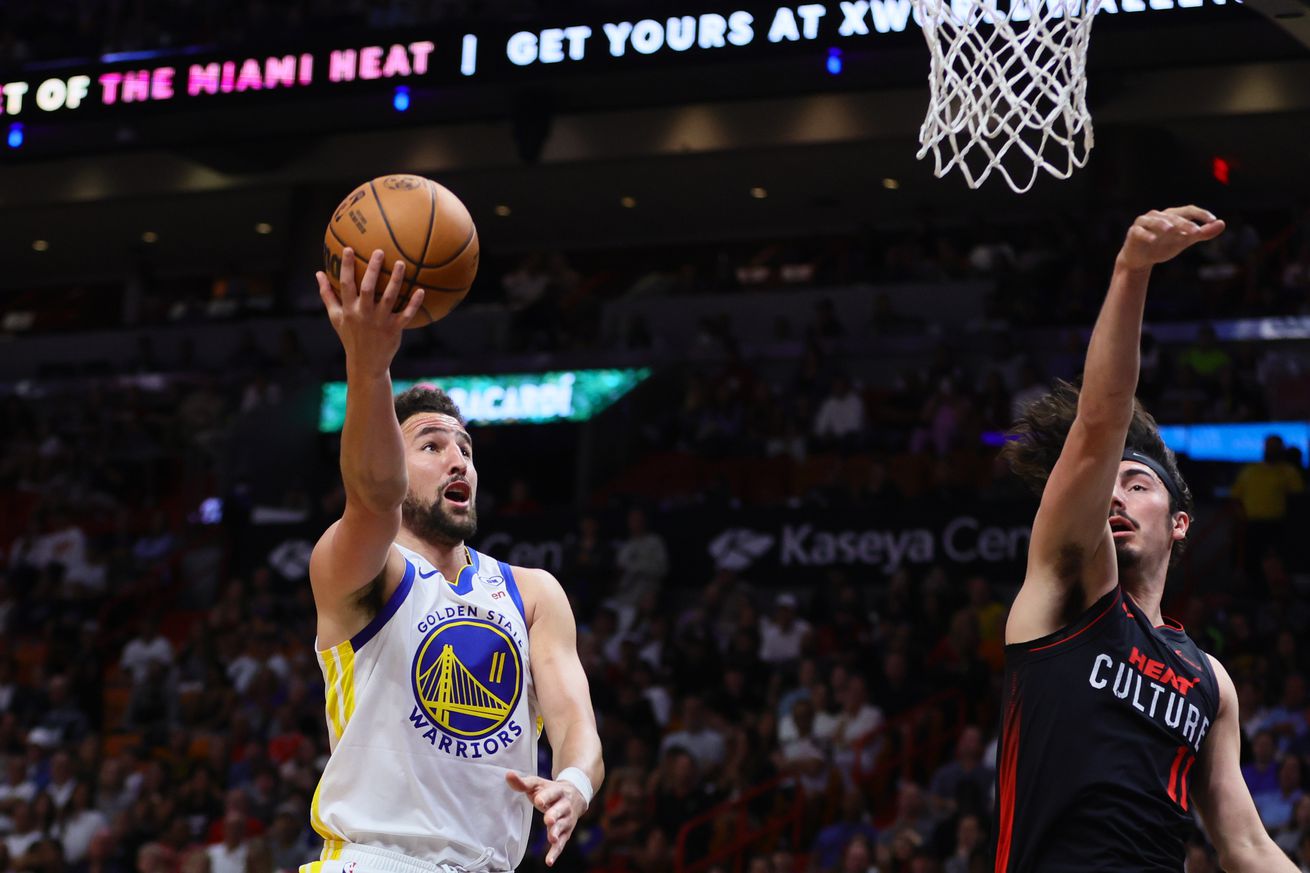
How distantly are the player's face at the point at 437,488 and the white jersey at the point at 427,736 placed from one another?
0.15m

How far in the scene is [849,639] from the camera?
13.2 meters

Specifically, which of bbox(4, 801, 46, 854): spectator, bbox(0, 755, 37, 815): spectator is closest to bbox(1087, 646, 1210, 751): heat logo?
bbox(4, 801, 46, 854): spectator

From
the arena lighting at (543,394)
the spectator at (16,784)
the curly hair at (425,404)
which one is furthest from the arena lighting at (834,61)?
the curly hair at (425,404)

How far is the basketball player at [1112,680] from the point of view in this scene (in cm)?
386

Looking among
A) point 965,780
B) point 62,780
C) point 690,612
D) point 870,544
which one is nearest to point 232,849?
point 62,780

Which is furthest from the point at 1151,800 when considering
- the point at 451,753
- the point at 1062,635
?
the point at 451,753

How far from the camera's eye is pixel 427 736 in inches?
174

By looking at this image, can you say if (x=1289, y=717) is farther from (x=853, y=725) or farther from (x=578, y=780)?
(x=578, y=780)

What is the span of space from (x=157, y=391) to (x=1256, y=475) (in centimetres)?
1222

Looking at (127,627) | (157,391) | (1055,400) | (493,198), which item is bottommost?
(127,627)

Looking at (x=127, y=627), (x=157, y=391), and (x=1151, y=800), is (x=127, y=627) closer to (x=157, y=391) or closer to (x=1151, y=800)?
(x=157, y=391)

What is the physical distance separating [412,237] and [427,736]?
1225 millimetres

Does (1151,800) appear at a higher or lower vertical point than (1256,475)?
lower

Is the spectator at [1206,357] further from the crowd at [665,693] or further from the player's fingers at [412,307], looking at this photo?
the player's fingers at [412,307]
